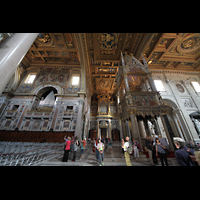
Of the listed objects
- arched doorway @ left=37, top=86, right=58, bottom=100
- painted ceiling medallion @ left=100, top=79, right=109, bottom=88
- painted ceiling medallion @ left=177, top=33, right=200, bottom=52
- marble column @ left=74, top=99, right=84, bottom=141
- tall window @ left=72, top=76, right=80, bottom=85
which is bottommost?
marble column @ left=74, top=99, right=84, bottom=141

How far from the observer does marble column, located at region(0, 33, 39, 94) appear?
79.4 inches

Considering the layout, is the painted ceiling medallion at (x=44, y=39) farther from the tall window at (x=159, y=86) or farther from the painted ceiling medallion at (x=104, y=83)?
the tall window at (x=159, y=86)

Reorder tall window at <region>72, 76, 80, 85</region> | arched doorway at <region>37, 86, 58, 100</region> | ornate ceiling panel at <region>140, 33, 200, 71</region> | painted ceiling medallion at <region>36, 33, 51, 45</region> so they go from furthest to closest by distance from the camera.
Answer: tall window at <region>72, 76, 80, 85</region> < arched doorway at <region>37, 86, 58, 100</region> < painted ceiling medallion at <region>36, 33, 51, 45</region> < ornate ceiling panel at <region>140, 33, 200, 71</region>

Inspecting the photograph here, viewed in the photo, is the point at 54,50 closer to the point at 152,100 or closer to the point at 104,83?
the point at 104,83

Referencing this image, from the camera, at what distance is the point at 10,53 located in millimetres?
2145

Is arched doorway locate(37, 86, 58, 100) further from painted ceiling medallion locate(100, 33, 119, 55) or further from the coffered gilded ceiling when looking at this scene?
painted ceiling medallion locate(100, 33, 119, 55)

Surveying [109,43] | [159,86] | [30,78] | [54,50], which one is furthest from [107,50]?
[30,78]

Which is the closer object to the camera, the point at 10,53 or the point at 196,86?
the point at 10,53

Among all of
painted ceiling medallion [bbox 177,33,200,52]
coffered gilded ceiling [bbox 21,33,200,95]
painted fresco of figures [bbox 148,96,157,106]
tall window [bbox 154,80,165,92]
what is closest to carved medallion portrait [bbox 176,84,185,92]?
tall window [bbox 154,80,165,92]

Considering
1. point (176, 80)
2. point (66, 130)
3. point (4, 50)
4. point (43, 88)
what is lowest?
point (66, 130)
